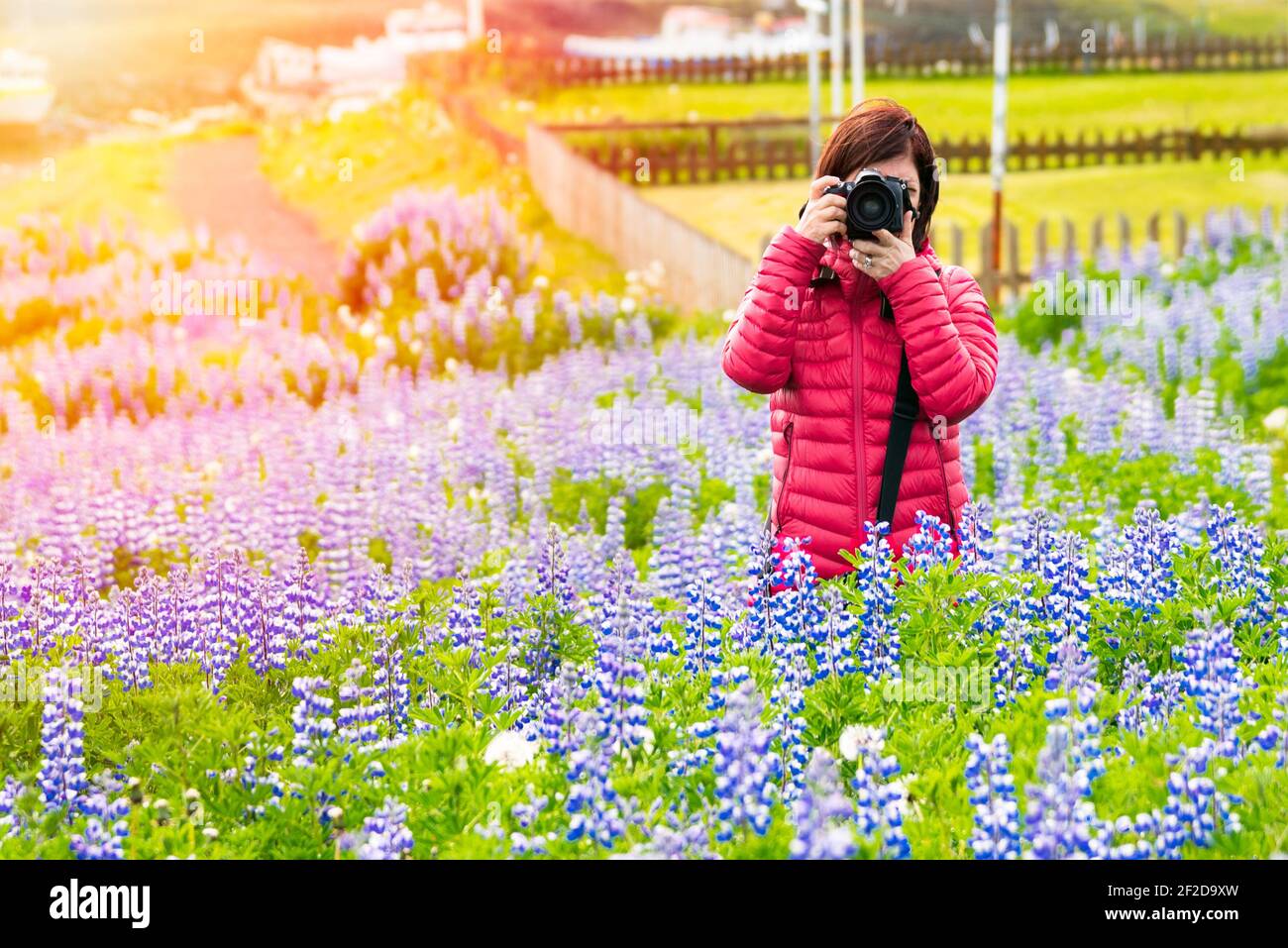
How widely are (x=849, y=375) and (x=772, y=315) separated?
32 cm

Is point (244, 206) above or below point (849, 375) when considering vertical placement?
above

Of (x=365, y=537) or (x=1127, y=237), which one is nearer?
(x=365, y=537)

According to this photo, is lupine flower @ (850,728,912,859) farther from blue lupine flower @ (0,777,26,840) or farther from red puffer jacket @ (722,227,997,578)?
blue lupine flower @ (0,777,26,840)

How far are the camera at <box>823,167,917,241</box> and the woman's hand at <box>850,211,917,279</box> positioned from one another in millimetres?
26

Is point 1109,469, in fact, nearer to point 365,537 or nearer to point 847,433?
point 847,433

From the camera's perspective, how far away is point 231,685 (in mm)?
4113

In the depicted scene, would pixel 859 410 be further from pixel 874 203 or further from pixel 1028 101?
pixel 1028 101

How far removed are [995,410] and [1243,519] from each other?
2.39m

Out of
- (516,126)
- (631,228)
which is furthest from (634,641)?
(516,126)

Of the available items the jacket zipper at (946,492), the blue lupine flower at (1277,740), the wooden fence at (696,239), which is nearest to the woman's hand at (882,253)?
the jacket zipper at (946,492)

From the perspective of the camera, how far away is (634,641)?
3.71 meters

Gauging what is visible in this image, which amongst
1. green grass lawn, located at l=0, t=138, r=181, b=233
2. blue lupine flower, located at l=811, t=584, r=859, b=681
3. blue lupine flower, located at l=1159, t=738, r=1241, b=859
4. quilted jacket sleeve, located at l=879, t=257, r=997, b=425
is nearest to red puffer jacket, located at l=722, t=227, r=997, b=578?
quilted jacket sleeve, located at l=879, t=257, r=997, b=425

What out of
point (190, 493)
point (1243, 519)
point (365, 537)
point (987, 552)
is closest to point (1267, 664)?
point (987, 552)

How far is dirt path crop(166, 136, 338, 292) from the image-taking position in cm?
1484
